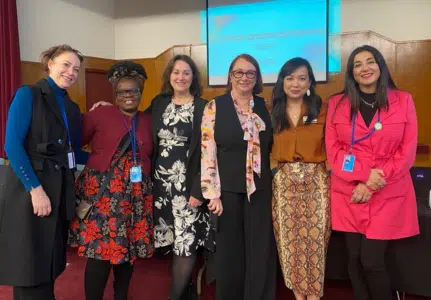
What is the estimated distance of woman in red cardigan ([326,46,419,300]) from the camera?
1979mm

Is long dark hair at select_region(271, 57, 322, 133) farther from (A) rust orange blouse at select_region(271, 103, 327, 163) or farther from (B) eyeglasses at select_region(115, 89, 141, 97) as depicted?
(B) eyeglasses at select_region(115, 89, 141, 97)

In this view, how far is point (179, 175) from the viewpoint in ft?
7.14

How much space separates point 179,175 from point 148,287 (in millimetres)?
1167

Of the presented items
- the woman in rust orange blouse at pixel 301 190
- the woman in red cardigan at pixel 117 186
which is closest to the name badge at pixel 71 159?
the woman in red cardigan at pixel 117 186

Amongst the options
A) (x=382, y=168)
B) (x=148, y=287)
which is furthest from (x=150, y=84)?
(x=382, y=168)

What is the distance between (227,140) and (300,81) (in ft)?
1.68

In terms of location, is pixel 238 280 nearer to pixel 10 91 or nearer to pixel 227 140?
pixel 227 140

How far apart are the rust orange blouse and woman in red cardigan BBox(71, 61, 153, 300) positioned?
746 mm

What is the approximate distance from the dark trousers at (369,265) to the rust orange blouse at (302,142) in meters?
0.47

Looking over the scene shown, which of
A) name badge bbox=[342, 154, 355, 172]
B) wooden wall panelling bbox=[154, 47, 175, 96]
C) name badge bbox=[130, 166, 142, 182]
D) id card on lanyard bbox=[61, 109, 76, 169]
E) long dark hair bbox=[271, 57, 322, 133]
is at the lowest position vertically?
name badge bbox=[130, 166, 142, 182]

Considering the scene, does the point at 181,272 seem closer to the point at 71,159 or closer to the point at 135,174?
the point at 135,174

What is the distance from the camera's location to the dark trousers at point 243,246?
2078 millimetres

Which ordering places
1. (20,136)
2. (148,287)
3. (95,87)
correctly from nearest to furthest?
1. (20,136)
2. (148,287)
3. (95,87)

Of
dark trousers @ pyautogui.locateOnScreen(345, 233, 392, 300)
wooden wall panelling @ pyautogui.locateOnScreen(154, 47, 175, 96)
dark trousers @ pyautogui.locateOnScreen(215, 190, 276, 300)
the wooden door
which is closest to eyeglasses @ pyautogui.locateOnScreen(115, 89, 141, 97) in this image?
dark trousers @ pyautogui.locateOnScreen(215, 190, 276, 300)
